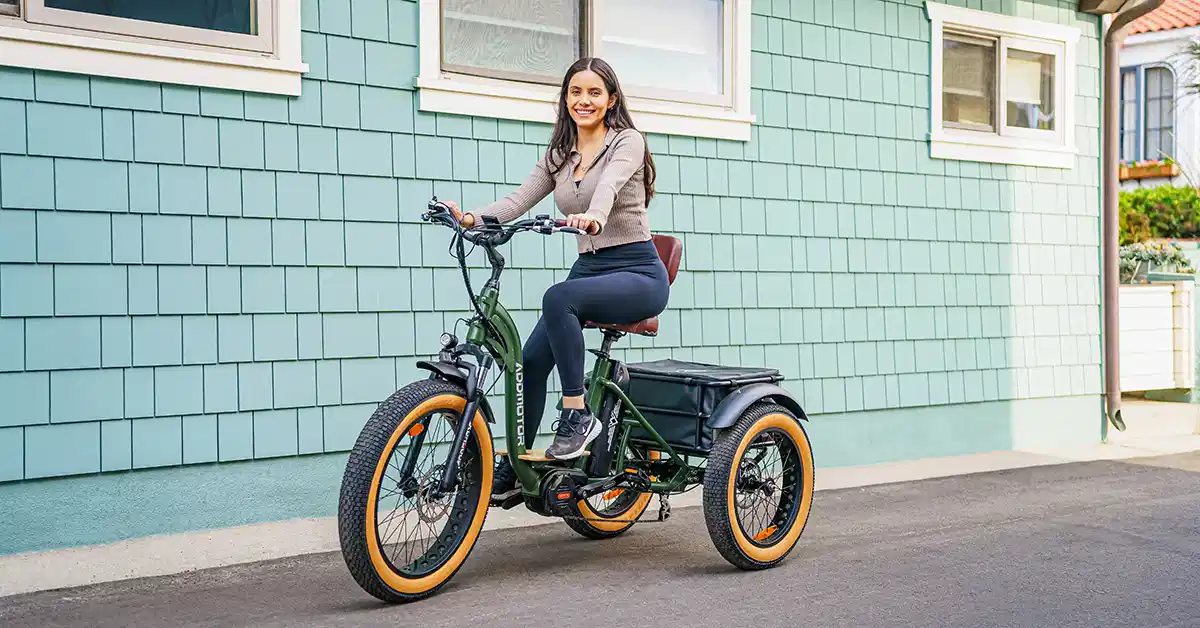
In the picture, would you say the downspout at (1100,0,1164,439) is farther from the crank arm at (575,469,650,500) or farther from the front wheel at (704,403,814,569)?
the crank arm at (575,469,650,500)

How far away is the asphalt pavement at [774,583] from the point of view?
13.3 ft

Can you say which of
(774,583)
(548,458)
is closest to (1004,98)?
(774,583)

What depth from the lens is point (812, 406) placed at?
752 centimetres

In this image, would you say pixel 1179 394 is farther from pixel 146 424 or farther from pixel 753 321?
pixel 146 424

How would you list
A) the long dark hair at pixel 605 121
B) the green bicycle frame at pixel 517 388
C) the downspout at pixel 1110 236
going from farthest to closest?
1. the downspout at pixel 1110 236
2. the long dark hair at pixel 605 121
3. the green bicycle frame at pixel 517 388

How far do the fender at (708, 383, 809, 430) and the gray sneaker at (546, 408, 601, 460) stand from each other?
51 centimetres

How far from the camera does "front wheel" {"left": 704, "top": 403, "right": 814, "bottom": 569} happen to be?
4609mm

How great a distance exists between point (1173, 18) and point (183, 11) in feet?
65.5

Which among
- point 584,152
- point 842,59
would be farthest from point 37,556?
point 842,59

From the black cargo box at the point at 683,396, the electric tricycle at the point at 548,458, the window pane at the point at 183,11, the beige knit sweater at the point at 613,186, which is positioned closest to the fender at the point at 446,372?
the electric tricycle at the point at 548,458

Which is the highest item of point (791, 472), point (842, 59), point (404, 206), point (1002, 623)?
point (842, 59)

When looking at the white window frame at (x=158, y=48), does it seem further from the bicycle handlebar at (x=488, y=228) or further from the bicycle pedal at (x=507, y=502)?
the bicycle pedal at (x=507, y=502)

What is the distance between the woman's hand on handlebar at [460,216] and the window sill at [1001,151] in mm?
4746

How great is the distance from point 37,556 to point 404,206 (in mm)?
2290
